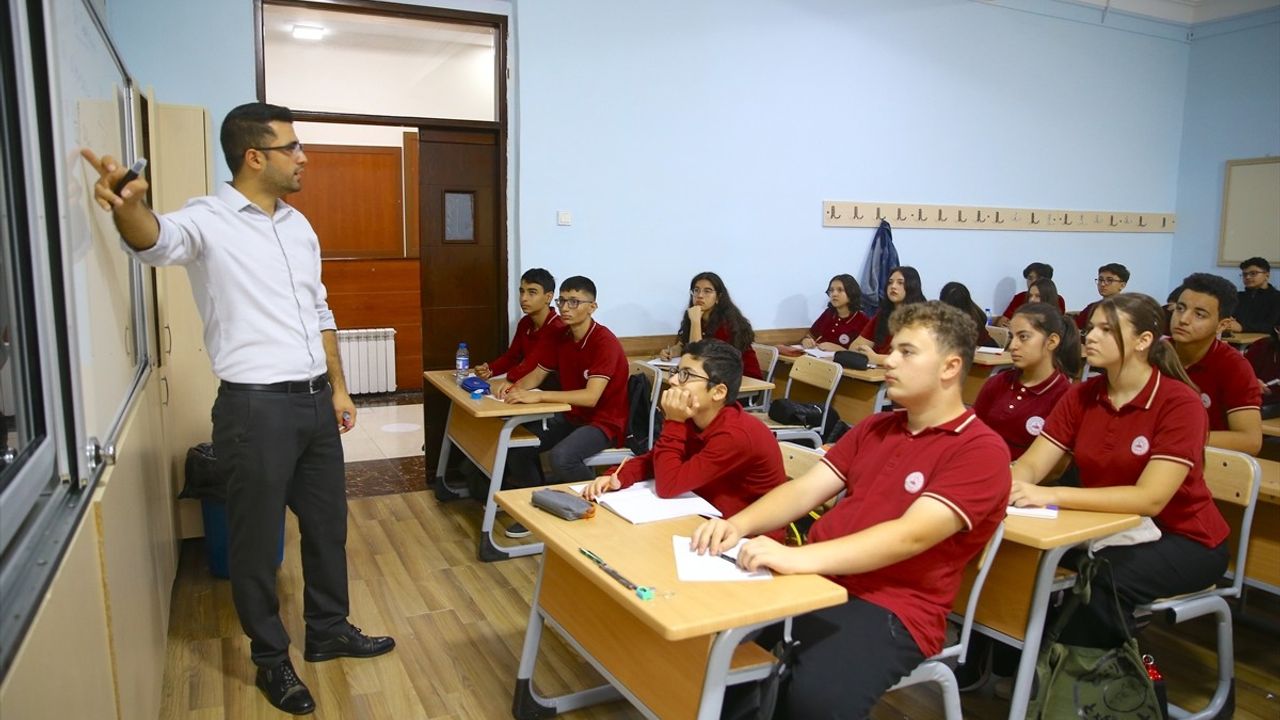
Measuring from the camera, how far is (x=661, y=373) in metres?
4.65

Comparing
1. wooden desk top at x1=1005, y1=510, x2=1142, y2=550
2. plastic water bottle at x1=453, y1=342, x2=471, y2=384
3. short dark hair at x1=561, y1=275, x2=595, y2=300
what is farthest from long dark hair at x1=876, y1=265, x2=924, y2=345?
wooden desk top at x1=1005, y1=510, x2=1142, y2=550

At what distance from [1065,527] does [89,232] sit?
238 cm

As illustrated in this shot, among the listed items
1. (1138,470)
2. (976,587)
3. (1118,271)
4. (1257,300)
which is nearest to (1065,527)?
(976,587)

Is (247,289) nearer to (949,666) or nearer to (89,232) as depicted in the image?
(89,232)

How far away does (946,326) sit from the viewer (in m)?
2.01

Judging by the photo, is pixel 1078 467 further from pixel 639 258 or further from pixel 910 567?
pixel 639 258

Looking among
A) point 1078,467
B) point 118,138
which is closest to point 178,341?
point 118,138

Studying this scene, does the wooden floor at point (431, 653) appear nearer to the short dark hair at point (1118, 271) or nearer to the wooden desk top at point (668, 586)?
the wooden desk top at point (668, 586)

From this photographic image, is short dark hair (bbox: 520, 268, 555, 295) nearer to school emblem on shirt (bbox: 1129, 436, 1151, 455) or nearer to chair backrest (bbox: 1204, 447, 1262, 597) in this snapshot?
school emblem on shirt (bbox: 1129, 436, 1151, 455)

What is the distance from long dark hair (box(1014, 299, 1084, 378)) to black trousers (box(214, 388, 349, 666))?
240 cm

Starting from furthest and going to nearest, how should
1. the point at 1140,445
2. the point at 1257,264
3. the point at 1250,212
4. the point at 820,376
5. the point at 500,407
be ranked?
the point at 1250,212 → the point at 1257,264 → the point at 820,376 → the point at 500,407 → the point at 1140,445

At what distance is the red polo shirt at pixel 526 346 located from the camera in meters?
4.40

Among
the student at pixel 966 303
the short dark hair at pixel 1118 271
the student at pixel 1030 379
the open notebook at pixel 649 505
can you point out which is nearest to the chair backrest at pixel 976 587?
the open notebook at pixel 649 505

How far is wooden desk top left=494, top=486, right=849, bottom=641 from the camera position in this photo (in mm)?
1581
